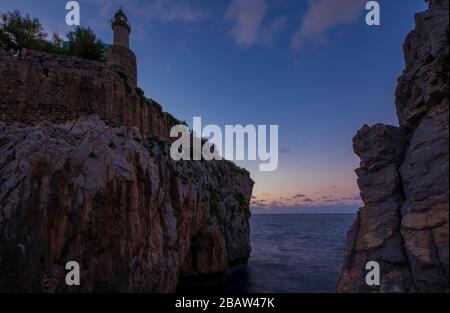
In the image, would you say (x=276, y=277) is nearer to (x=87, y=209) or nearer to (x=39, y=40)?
(x=87, y=209)

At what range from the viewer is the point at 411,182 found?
7418 millimetres

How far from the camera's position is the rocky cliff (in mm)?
12359

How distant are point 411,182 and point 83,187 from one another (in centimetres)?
1690

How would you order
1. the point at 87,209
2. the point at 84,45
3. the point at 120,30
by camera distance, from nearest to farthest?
the point at 87,209 < the point at 84,45 < the point at 120,30

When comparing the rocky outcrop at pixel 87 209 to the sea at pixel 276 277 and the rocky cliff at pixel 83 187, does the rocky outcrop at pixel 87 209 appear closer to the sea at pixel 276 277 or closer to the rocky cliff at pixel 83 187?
the rocky cliff at pixel 83 187

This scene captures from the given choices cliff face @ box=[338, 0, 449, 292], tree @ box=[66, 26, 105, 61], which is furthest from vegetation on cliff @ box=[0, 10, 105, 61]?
cliff face @ box=[338, 0, 449, 292]

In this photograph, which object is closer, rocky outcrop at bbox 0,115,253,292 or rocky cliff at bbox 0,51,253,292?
rocky outcrop at bbox 0,115,253,292

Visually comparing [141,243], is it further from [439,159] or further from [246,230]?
[246,230]

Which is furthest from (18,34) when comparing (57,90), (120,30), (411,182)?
(411,182)

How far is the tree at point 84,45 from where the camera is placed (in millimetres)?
22078

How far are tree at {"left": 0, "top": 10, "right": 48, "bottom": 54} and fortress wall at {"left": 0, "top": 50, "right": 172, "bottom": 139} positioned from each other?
14.0ft

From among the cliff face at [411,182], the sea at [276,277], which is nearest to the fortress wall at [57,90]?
the cliff face at [411,182]

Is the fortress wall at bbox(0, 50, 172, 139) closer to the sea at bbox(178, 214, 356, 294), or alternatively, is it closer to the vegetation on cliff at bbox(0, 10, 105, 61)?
the vegetation on cliff at bbox(0, 10, 105, 61)
